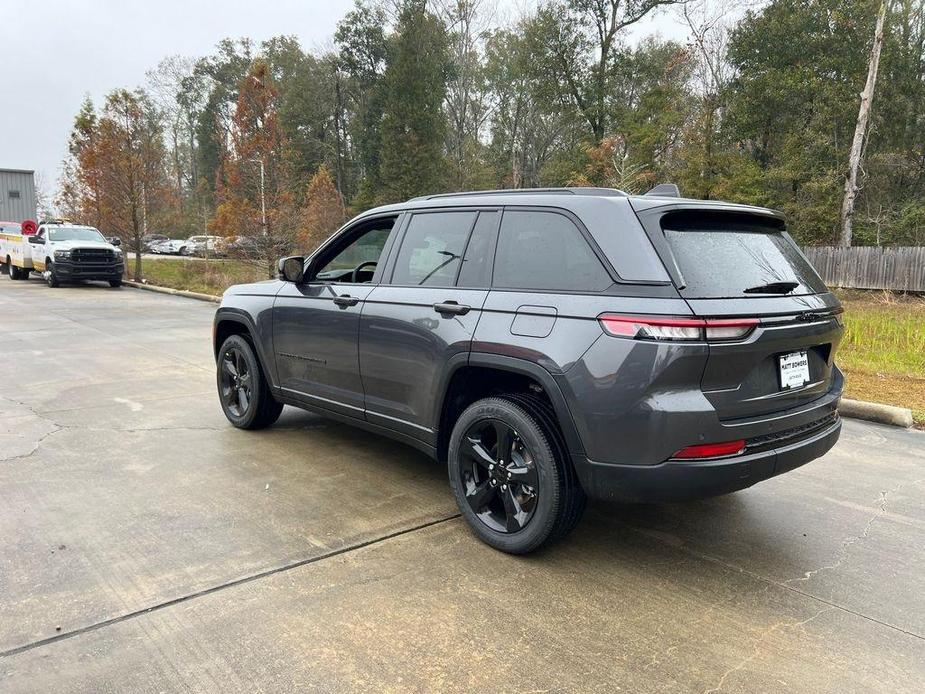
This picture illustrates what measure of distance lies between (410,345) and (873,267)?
71.2 feet

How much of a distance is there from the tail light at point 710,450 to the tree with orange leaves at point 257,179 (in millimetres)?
16562

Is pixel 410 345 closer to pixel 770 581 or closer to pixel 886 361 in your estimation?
pixel 770 581

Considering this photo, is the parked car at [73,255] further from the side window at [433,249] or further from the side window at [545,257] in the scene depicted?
the side window at [545,257]

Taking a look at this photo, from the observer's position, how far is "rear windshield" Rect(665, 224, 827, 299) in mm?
2904

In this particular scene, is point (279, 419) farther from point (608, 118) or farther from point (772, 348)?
point (608, 118)

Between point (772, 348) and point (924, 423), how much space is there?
4.06 meters

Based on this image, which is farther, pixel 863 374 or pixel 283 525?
pixel 863 374

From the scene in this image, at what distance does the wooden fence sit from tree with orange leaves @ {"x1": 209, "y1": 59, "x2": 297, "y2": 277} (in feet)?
51.4

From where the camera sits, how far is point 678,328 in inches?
107

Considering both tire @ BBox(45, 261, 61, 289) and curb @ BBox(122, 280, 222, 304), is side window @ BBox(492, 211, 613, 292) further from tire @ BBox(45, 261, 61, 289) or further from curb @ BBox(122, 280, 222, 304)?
tire @ BBox(45, 261, 61, 289)

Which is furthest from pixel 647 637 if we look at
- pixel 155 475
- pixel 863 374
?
pixel 863 374

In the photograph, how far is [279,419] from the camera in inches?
232

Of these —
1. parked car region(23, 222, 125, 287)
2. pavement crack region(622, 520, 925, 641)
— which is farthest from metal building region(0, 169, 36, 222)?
pavement crack region(622, 520, 925, 641)

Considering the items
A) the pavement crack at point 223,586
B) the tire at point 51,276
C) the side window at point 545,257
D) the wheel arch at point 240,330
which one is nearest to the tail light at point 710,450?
the side window at point 545,257
